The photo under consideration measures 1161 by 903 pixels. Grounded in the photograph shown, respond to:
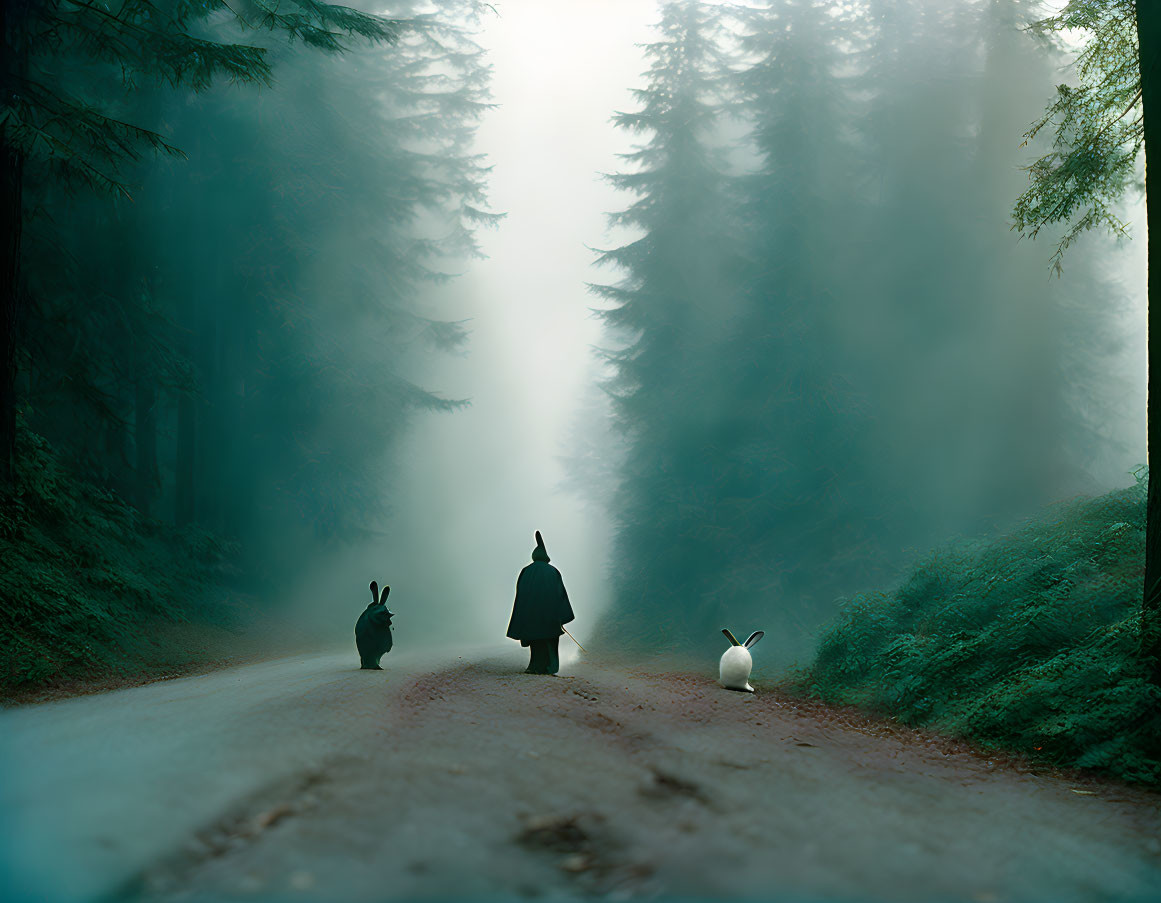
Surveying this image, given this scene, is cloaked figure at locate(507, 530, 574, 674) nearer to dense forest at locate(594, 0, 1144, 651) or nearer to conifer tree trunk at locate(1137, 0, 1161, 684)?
conifer tree trunk at locate(1137, 0, 1161, 684)

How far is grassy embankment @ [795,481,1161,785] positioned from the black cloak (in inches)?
145

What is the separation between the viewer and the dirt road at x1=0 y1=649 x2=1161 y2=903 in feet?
10.6

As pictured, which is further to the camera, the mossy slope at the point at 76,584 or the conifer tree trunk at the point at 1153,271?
the mossy slope at the point at 76,584

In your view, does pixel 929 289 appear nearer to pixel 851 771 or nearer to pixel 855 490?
pixel 855 490

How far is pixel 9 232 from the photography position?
10.5m

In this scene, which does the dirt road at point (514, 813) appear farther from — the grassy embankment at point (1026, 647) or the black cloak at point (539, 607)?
the black cloak at point (539, 607)

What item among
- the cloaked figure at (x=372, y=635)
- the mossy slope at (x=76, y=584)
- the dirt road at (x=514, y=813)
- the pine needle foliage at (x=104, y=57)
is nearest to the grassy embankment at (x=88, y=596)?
the mossy slope at (x=76, y=584)

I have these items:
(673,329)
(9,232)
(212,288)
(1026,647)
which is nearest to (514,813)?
(1026,647)

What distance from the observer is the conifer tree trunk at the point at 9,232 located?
10.3 metres

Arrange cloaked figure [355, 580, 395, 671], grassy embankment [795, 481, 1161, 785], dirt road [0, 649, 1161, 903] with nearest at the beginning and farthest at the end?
1. dirt road [0, 649, 1161, 903]
2. grassy embankment [795, 481, 1161, 785]
3. cloaked figure [355, 580, 395, 671]

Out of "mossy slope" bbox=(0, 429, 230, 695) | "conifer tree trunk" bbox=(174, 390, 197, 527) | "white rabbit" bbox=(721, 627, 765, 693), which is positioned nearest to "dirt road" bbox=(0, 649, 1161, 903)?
"white rabbit" bbox=(721, 627, 765, 693)

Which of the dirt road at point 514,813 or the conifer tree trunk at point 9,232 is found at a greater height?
the conifer tree trunk at point 9,232

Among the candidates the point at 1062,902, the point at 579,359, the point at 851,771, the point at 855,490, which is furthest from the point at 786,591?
the point at 579,359

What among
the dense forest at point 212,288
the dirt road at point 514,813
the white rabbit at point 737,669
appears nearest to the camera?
the dirt road at point 514,813
